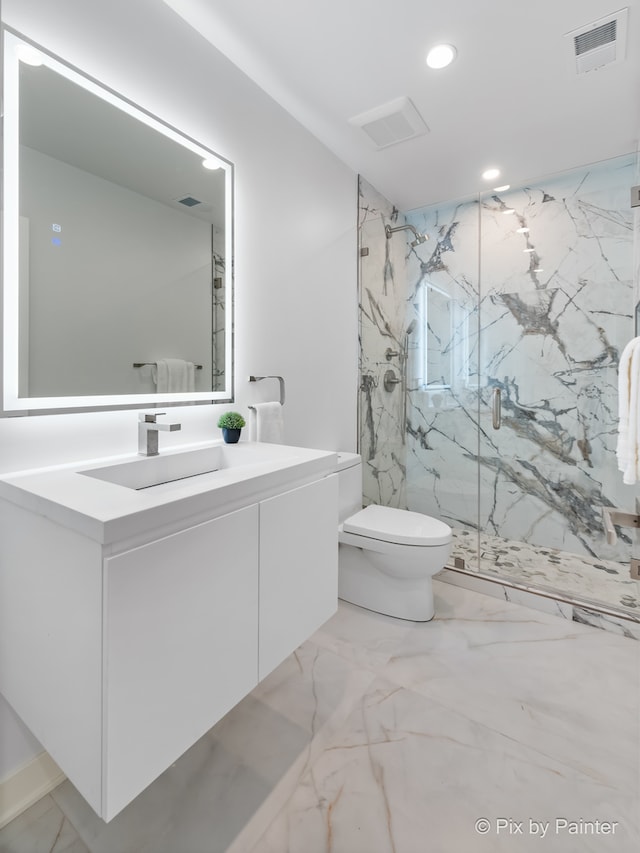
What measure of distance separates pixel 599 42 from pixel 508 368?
163cm

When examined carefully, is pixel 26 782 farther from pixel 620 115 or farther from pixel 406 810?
pixel 620 115

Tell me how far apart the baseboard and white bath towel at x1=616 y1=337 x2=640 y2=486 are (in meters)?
2.20

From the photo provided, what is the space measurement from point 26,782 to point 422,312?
3.01m

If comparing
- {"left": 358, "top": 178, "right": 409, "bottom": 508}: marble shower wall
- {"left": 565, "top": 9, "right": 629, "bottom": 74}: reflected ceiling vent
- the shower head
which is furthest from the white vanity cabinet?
the shower head

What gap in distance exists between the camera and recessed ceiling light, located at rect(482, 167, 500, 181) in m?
2.62

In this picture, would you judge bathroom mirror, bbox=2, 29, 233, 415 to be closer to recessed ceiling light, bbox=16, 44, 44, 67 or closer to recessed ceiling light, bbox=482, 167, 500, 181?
recessed ceiling light, bbox=16, 44, 44, 67

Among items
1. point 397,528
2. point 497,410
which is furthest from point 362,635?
point 497,410

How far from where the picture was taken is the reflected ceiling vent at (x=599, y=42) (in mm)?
1566

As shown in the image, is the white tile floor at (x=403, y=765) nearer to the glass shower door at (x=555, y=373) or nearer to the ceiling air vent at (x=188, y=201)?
the glass shower door at (x=555, y=373)

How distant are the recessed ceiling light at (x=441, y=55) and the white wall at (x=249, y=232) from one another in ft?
2.28

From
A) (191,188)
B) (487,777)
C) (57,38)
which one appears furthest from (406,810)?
(57,38)

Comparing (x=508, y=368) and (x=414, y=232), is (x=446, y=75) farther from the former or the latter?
(x=508, y=368)

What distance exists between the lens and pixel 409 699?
156 centimetres

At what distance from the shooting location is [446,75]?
183 centimetres
